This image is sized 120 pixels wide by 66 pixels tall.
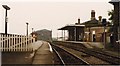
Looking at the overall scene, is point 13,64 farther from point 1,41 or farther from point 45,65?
point 1,41

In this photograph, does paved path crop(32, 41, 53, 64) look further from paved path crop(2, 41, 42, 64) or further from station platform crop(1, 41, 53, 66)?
paved path crop(2, 41, 42, 64)

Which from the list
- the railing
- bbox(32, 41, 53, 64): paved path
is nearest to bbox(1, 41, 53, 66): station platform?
bbox(32, 41, 53, 64): paved path

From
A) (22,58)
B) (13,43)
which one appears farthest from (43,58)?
(13,43)

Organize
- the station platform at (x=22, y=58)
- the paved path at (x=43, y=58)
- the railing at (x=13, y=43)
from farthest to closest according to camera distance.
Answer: the railing at (x=13, y=43), the paved path at (x=43, y=58), the station platform at (x=22, y=58)

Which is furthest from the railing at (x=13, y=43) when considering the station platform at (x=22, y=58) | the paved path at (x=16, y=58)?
the paved path at (x=16, y=58)

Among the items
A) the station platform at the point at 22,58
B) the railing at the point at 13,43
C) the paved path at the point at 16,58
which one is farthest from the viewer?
the railing at the point at 13,43

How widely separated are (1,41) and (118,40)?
21562 mm

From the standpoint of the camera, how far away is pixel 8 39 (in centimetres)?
1984

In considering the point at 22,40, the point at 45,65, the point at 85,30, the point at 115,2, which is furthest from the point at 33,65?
the point at 85,30

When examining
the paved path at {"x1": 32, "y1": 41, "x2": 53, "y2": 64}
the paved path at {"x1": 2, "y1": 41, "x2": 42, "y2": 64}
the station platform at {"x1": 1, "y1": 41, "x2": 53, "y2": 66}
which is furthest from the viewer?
the paved path at {"x1": 32, "y1": 41, "x2": 53, "y2": 64}

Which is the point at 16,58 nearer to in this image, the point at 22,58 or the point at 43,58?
the point at 22,58

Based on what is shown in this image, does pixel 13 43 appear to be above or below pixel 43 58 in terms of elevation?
above

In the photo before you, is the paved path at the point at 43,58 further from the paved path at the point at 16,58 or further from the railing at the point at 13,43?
the railing at the point at 13,43

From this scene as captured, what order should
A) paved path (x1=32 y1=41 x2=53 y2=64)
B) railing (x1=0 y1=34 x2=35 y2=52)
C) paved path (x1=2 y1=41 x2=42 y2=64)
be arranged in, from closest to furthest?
paved path (x1=2 y1=41 x2=42 y2=64)
paved path (x1=32 y1=41 x2=53 y2=64)
railing (x1=0 y1=34 x2=35 y2=52)
